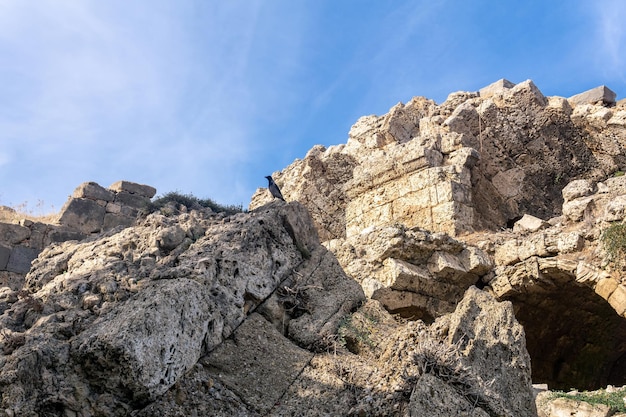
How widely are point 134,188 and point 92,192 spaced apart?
78 cm

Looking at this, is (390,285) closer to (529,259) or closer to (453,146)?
(529,259)

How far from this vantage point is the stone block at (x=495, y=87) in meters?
15.7

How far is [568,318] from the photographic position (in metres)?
11.2

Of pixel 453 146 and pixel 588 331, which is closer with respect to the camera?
pixel 588 331

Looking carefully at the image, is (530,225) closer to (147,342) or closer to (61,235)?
(61,235)

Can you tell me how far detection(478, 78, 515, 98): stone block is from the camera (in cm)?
1567

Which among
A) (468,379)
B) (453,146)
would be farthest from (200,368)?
(453,146)

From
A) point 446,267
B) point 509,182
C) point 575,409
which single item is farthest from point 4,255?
point 509,182

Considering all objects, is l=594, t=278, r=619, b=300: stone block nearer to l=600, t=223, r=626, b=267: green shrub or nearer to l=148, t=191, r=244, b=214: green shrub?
l=600, t=223, r=626, b=267: green shrub

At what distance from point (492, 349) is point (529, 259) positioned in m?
5.97

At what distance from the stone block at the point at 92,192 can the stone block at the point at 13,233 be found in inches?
41.0

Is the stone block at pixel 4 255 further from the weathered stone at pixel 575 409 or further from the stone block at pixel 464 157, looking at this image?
the weathered stone at pixel 575 409

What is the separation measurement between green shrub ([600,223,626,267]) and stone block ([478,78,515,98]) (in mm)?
6616

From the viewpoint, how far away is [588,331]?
11.6 meters
